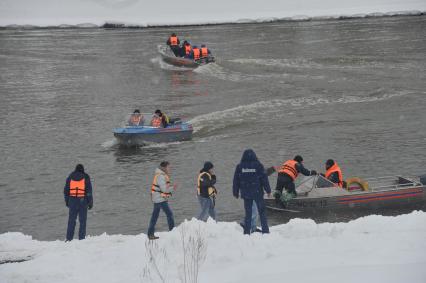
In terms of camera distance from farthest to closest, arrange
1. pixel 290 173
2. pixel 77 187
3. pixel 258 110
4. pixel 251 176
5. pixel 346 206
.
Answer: pixel 258 110 < pixel 346 206 < pixel 290 173 < pixel 77 187 < pixel 251 176

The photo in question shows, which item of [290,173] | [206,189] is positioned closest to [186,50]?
[290,173]

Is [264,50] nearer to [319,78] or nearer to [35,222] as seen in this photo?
[319,78]

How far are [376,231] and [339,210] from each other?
588cm

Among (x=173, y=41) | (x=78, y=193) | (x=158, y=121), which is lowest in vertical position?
(x=78, y=193)

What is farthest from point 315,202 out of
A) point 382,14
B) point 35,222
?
point 382,14

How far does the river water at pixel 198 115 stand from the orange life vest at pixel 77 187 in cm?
465

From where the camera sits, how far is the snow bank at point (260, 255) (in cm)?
1013

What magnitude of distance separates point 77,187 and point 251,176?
3648mm

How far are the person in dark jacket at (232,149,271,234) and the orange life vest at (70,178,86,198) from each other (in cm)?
322

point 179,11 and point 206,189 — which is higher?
point 179,11

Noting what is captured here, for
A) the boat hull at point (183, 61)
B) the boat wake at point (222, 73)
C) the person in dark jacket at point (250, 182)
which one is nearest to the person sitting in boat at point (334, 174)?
the person in dark jacket at point (250, 182)

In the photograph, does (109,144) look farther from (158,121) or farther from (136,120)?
(158,121)

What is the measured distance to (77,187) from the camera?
1360 cm

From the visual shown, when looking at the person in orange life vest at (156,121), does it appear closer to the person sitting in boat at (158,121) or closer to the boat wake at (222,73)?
the person sitting in boat at (158,121)
